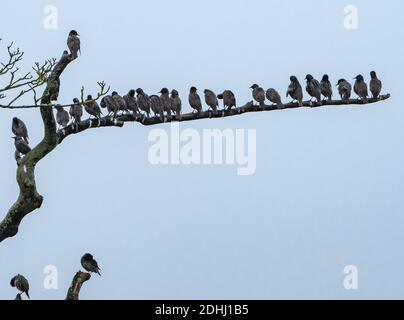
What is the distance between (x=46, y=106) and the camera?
25.1m

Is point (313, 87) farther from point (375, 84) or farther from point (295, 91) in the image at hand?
point (375, 84)

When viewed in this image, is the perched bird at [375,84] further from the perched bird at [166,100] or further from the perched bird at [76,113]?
the perched bird at [76,113]

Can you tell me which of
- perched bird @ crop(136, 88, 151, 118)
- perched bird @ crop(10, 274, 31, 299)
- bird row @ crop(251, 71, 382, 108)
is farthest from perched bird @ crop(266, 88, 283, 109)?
perched bird @ crop(10, 274, 31, 299)

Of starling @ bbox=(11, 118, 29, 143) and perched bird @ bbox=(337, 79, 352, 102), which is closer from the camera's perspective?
starling @ bbox=(11, 118, 29, 143)

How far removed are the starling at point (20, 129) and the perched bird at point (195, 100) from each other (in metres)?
4.17

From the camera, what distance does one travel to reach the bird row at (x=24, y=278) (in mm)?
29172

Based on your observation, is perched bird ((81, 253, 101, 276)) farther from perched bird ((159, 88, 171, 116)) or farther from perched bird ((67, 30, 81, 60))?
perched bird ((67, 30, 81, 60))

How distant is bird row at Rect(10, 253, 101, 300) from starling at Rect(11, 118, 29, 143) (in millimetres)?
2430

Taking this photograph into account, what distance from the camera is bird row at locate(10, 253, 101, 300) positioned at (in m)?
29.2

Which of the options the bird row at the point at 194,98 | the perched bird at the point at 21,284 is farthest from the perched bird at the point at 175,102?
the perched bird at the point at 21,284
